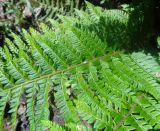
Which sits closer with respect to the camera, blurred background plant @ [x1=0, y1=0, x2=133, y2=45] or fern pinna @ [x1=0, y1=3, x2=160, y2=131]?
fern pinna @ [x1=0, y1=3, x2=160, y2=131]

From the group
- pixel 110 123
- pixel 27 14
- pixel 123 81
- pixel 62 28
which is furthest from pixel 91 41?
pixel 27 14

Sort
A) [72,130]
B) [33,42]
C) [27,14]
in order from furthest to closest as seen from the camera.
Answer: [27,14]
[33,42]
[72,130]

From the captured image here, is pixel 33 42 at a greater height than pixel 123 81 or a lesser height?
greater

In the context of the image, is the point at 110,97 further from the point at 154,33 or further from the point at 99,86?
the point at 154,33

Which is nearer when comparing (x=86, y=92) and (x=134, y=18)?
(x=86, y=92)

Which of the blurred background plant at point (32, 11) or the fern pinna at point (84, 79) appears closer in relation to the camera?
the fern pinna at point (84, 79)

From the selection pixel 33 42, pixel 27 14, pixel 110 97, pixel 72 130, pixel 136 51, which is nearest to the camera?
pixel 72 130

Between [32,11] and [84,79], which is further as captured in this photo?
[32,11]
